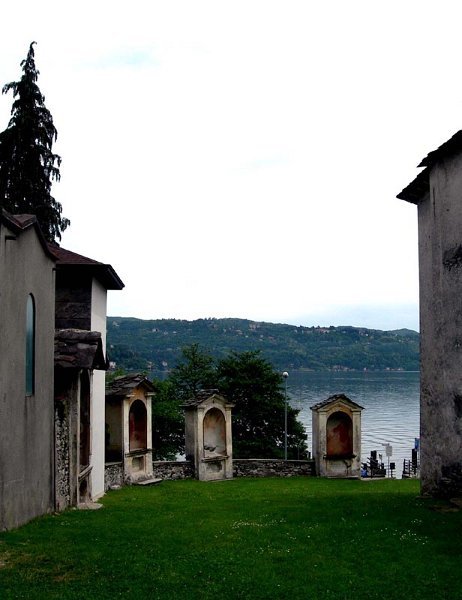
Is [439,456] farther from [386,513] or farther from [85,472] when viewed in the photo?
[85,472]

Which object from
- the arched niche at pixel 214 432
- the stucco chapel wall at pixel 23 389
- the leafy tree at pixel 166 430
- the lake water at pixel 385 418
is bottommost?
the lake water at pixel 385 418

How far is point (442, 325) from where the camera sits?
15.6m

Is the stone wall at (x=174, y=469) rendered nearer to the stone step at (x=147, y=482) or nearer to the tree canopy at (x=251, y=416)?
the stone step at (x=147, y=482)

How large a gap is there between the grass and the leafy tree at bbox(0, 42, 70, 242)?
58.9ft

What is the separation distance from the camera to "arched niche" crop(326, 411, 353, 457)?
27.6 metres

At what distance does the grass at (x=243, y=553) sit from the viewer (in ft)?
26.3

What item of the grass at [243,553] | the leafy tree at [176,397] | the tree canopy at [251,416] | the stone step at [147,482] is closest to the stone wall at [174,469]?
the stone step at [147,482]

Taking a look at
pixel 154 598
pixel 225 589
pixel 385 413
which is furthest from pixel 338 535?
pixel 385 413

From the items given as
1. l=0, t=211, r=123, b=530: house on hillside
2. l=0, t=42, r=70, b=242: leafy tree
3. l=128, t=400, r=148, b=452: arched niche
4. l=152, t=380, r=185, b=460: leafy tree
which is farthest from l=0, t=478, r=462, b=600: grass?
l=152, t=380, r=185, b=460: leafy tree

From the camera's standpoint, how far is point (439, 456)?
15836 mm

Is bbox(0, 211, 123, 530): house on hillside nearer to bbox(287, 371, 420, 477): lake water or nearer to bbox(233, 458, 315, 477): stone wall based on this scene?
bbox(233, 458, 315, 477): stone wall

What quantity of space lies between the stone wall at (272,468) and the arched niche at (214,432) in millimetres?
1021

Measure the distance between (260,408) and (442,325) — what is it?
28434 millimetres

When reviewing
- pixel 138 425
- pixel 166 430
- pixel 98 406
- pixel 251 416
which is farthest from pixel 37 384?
pixel 166 430
